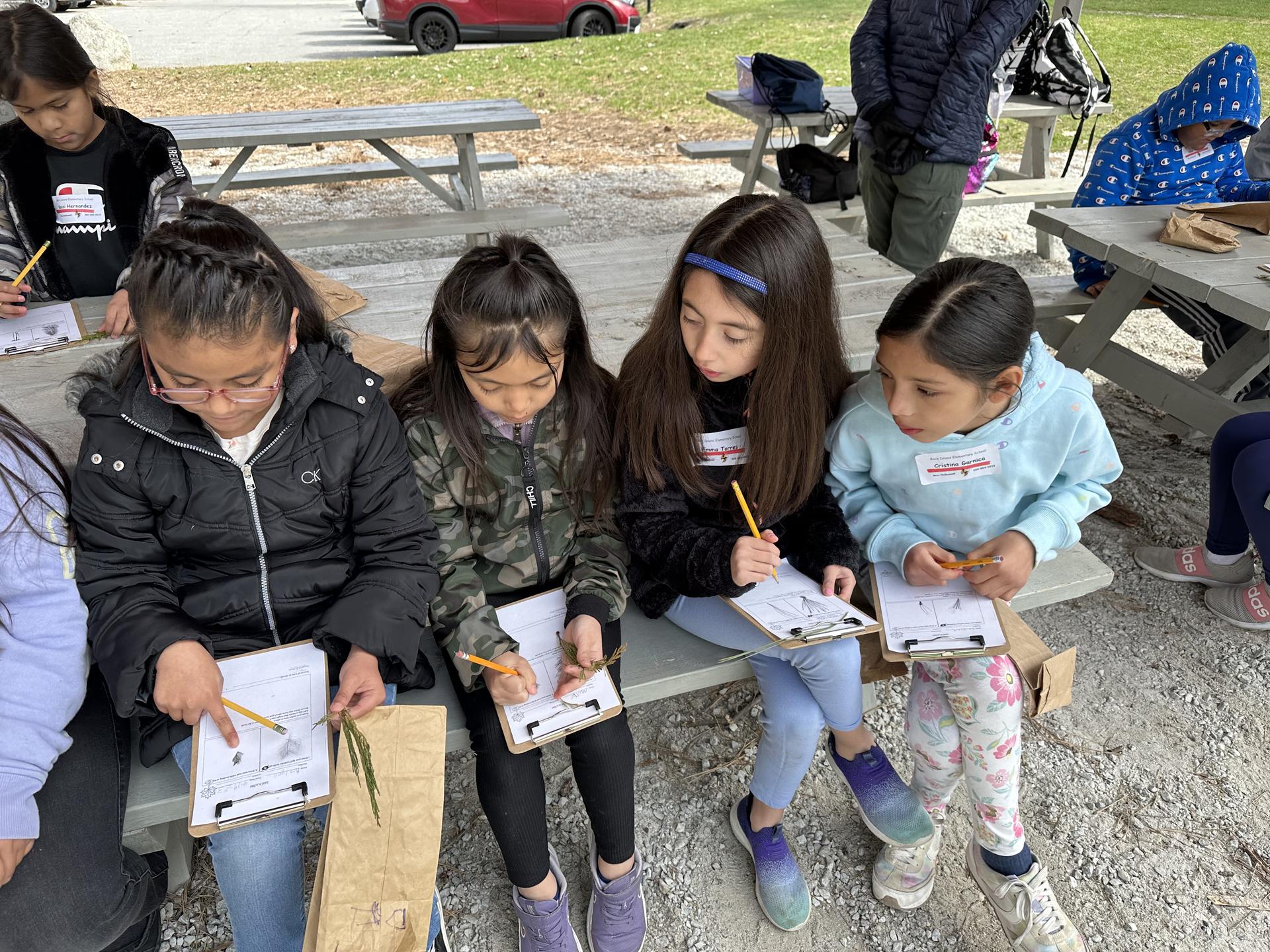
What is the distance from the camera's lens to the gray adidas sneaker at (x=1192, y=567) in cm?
262

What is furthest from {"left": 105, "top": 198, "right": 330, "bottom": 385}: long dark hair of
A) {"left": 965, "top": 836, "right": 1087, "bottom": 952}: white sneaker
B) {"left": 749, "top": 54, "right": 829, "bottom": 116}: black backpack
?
{"left": 749, "top": 54, "right": 829, "bottom": 116}: black backpack

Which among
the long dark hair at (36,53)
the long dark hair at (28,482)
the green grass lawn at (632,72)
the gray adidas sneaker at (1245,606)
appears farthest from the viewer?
the green grass lawn at (632,72)

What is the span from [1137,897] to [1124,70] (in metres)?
10.1

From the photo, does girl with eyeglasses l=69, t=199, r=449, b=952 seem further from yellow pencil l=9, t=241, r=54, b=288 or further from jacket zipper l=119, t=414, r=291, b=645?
yellow pencil l=9, t=241, r=54, b=288

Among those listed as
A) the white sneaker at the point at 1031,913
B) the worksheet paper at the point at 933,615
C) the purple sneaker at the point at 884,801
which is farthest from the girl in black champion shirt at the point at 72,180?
the white sneaker at the point at 1031,913

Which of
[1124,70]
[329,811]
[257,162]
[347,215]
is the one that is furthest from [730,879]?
[1124,70]

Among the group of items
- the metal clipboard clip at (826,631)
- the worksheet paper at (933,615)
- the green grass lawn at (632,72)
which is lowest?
the green grass lawn at (632,72)

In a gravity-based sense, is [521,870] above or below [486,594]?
below

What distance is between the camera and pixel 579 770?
165 cm

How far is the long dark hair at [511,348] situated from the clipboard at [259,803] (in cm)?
60

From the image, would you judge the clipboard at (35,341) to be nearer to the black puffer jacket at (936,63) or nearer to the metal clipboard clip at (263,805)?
the metal clipboard clip at (263,805)

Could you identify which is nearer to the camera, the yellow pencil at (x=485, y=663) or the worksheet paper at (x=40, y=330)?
the yellow pencil at (x=485, y=663)

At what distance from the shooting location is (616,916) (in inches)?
66.4

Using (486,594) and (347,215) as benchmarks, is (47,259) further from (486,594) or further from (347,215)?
(347,215)
